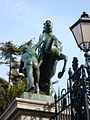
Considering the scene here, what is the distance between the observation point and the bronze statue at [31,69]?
27.0 feet

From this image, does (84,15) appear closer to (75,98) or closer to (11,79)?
(75,98)

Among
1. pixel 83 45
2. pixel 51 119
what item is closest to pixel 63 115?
pixel 51 119

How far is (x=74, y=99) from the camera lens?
274 inches

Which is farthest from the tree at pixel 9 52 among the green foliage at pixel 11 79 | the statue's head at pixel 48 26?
the statue's head at pixel 48 26

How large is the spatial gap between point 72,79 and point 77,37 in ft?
2.62

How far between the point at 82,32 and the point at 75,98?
112 centimetres

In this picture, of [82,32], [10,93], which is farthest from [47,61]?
[10,93]

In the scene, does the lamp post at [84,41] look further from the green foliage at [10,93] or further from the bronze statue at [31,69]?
the green foliage at [10,93]

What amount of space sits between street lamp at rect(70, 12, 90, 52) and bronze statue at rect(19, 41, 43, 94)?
1.78 metres

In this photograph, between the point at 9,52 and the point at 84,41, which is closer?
the point at 84,41

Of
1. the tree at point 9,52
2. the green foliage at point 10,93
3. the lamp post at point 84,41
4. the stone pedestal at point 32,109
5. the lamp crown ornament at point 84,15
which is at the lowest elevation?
the stone pedestal at point 32,109

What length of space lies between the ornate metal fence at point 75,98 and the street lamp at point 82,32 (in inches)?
14.5

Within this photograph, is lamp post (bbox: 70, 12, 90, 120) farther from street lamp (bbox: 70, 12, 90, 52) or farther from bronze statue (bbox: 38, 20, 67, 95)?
bronze statue (bbox: 38, 20, 67, 95)

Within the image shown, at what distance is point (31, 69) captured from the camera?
8383 mm
